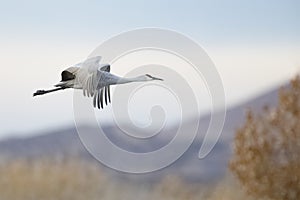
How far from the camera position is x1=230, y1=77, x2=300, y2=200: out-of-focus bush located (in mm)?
5863

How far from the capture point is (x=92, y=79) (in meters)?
3.73

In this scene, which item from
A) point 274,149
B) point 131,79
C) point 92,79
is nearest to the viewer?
point 92,79

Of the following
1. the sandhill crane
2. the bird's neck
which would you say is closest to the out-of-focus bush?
the bird's neck

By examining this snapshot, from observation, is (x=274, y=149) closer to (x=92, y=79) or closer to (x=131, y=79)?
(x=131, y=79)

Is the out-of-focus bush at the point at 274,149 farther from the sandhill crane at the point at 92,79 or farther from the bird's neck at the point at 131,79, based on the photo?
the sandhill crane at the point at 92,79

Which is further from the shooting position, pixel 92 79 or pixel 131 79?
pixel 131 79

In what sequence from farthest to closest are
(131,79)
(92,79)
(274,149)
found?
(274,149) → (131,79) → (92,79)

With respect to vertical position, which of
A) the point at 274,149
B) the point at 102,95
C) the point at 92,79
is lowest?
the point at 274,149

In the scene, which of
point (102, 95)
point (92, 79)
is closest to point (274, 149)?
point (102, 95)

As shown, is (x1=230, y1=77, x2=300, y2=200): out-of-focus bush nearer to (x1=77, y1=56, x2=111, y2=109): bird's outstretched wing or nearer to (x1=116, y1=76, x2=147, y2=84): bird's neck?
(x1=116, y1=76, x2=147, y2=84): bird's neck

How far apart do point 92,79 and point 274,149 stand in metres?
2.53

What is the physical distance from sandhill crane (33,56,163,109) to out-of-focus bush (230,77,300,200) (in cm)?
228

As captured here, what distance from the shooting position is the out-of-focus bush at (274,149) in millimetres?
5863

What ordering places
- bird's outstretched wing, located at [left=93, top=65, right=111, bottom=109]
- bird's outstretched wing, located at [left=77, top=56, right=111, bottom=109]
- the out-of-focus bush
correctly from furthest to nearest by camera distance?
1. the out-of-focus bush
2. bird's outstretched wing, located at [left=93, top=65, right=111, bottom=109]
3. bird's outstretched wing, located at [left=77, top=56, right=111, bottom=109]
